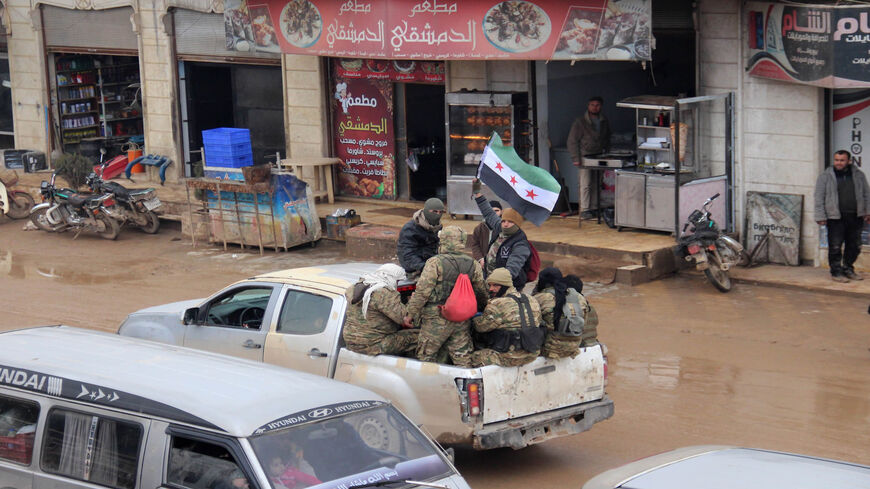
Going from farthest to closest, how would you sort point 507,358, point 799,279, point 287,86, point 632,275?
1. point 287,86
2. point 632,275
3. point 799,279
4. point 507,358

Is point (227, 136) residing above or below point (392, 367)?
above

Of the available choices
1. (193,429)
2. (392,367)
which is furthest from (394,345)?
(193,429)

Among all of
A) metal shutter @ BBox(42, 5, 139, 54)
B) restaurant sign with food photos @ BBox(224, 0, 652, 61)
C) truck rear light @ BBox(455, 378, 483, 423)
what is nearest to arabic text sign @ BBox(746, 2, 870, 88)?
restaurant sign with food photos @ BBox(224, 0, 652, 61)

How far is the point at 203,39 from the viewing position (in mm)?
20328

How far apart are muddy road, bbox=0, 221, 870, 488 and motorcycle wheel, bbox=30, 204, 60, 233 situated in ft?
3.35

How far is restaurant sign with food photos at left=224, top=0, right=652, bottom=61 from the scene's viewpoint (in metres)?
14.0

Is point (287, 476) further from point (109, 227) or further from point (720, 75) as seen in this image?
→ point (109, 227)

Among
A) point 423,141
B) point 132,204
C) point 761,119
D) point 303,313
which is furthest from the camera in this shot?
point 423,141

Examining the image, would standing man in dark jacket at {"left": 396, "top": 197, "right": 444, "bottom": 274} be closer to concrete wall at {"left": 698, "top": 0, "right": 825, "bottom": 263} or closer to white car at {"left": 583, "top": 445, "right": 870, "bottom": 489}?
white car at {"left": 583, "top": 445, "right": 870, "bottom": 489}

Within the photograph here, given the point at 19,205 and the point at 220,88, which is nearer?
the point at 19,205

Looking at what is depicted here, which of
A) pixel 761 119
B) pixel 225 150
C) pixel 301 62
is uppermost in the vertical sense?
pixel 301 62

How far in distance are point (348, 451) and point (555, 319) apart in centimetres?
257

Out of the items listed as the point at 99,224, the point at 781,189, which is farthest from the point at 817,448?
the point at 99,224

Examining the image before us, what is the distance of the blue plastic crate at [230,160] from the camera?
58.5 ft
